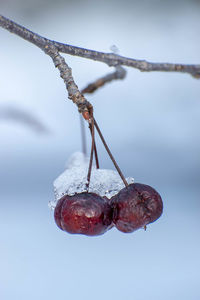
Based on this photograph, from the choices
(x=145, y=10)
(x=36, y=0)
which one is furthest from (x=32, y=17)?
(x=145, y=10)

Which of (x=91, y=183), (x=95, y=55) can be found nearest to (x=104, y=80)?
(x=95, y=55)

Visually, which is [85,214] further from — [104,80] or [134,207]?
[104,80]

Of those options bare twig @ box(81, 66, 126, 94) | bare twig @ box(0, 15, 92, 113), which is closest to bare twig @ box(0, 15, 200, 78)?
bare twig @ box(0, 15, 92, 113)

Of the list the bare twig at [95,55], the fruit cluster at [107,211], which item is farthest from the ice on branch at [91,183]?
the bare twig at [95,55]

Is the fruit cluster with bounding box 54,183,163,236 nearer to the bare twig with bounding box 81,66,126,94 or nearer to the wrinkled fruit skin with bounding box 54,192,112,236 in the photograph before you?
the wrinkled fruit skin with bounding box 54,192,112,236

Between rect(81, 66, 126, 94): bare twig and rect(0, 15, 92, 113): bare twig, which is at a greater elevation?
rect(81, 66, 126, 94): bare twig

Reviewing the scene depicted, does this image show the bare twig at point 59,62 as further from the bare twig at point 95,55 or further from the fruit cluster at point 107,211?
the fruit cluster at point 107,211
